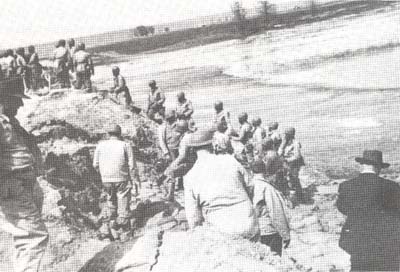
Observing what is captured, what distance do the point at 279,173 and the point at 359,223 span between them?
3.82 feet

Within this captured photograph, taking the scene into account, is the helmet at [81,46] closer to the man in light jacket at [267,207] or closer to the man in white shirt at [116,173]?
the man in white shirt at [116,173]

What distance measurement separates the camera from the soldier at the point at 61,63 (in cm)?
440

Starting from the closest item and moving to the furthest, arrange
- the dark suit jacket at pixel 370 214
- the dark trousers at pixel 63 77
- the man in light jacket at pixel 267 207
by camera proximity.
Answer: the man in light jacket at pixel 267 207
the dark suit jacket at pixel 370 214
the dark trousers at pixel 63 77

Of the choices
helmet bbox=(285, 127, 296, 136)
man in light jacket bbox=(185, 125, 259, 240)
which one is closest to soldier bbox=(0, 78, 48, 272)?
man in light jacket bbox=(185, 125, 259, 240)

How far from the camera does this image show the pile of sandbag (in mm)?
2996

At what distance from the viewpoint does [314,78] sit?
14.4ft

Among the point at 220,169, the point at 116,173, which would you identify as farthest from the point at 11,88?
the point at 220,169

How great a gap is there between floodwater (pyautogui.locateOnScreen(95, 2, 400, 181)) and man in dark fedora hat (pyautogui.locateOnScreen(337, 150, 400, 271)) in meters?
0.94

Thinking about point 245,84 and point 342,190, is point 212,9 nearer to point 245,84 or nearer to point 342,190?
point 245,84

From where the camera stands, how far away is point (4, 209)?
308cm

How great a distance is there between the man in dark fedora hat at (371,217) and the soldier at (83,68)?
2.38 meters

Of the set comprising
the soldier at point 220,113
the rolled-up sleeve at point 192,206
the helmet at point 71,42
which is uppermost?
the helmet at point 71,42

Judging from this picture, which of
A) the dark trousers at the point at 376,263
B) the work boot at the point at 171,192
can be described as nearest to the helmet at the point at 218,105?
the work boot at the point at 171,192

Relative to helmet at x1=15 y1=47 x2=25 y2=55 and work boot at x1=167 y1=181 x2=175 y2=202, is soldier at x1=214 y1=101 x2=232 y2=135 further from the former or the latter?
helmet at x1=15 y1=47 x2=25 y2=55
